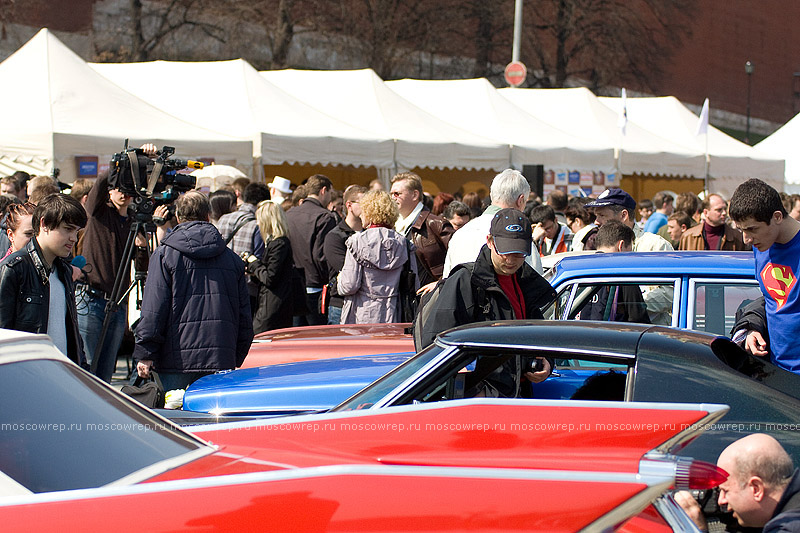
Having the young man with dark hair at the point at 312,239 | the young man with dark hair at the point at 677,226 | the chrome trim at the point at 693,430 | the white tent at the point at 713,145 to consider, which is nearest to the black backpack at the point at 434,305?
the chrome trim at the point at 693,430

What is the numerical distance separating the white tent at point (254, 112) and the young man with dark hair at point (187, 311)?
9.51 metres

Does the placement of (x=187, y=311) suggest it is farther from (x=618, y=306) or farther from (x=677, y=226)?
(x=677, y=226)

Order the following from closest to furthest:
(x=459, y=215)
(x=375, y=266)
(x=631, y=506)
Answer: (x=631, y=506) → (x=375, y=266) → (x=459, y=215)

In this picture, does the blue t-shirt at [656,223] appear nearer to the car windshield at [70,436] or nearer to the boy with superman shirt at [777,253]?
the boy with superman shirt at [777,253]

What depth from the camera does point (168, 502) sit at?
1850 mm

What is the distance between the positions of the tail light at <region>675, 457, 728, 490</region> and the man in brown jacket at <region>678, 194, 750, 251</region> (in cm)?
759

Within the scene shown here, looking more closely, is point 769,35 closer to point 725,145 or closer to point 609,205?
point 725,145

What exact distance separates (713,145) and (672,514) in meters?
22.4

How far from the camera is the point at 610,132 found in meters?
21.3

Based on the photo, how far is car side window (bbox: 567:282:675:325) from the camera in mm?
4840

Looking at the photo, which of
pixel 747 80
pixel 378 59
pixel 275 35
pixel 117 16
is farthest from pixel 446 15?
pixel 747 80

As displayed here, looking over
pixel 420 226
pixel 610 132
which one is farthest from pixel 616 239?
pixel 610 132

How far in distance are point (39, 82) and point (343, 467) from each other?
13368mm

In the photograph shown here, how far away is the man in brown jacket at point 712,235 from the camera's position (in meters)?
9.08
